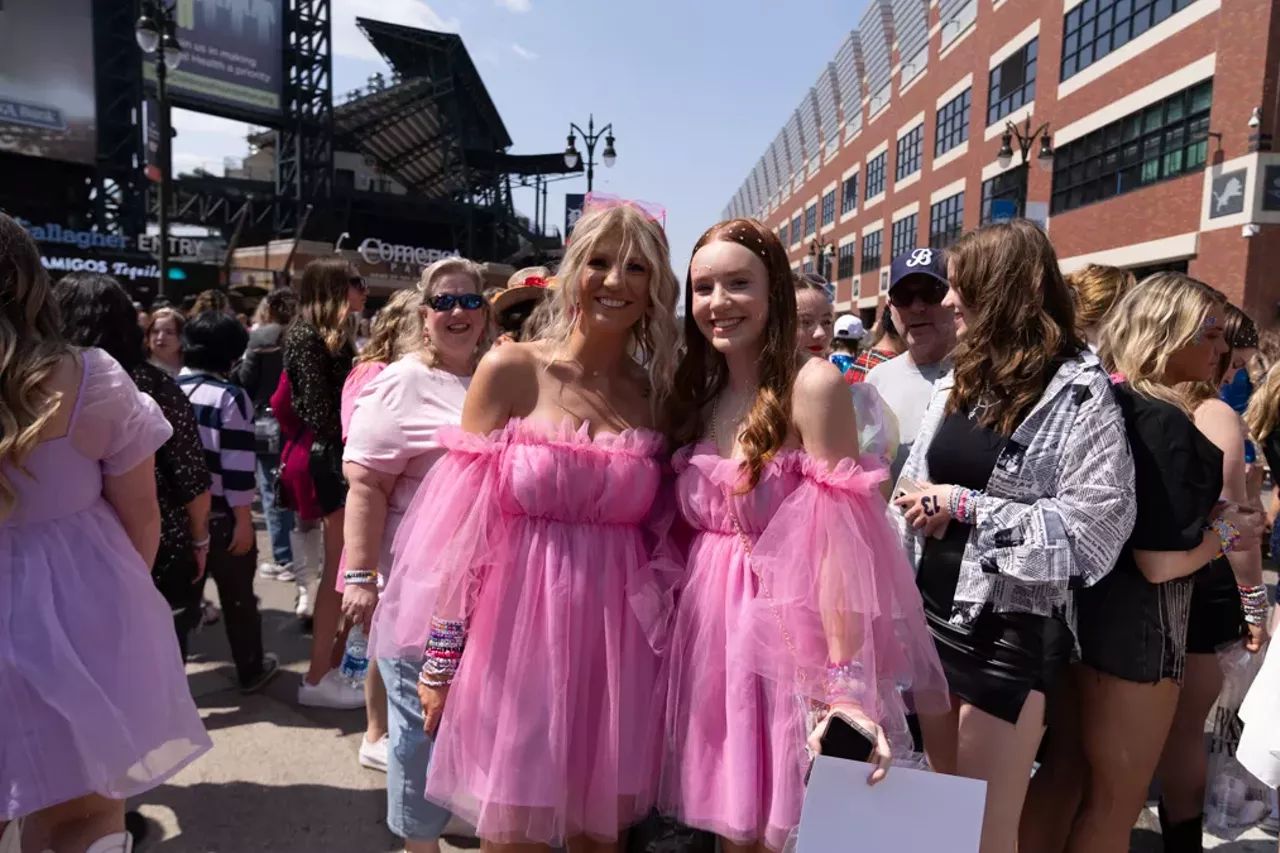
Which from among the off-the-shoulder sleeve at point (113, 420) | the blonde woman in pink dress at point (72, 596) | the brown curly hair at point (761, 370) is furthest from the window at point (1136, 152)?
the blonde woman in pink dress at point (72, 596)

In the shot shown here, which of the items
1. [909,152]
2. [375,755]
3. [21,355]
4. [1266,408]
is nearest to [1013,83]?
[909,152]

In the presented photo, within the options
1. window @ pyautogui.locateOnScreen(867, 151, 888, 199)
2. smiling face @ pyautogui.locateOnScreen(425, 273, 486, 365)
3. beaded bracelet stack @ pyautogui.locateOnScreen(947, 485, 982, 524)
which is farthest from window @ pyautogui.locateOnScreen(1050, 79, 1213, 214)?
smiling face @ pyautogui.locateOnScreen(425, 273, 486, 365)

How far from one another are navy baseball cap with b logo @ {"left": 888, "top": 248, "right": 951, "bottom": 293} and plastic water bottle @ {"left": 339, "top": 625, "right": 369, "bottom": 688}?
2666mm

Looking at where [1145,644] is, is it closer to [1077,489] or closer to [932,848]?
[1077,489]

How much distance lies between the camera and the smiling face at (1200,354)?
2.48 metres

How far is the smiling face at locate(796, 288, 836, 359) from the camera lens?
3.52 meters

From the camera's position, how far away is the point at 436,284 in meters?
3.00

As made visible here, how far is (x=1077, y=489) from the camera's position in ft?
6.52

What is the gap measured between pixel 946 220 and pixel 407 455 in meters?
30.7

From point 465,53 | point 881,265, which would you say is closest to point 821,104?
point 881,265

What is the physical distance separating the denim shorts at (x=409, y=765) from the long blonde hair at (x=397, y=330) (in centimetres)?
129

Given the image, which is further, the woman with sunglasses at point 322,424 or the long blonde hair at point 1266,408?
the woman with sunglasses at point 322,424

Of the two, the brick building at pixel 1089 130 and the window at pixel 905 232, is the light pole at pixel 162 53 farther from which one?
the window at pixel 905 232

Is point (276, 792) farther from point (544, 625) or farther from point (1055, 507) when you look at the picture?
point (1055, 507)
